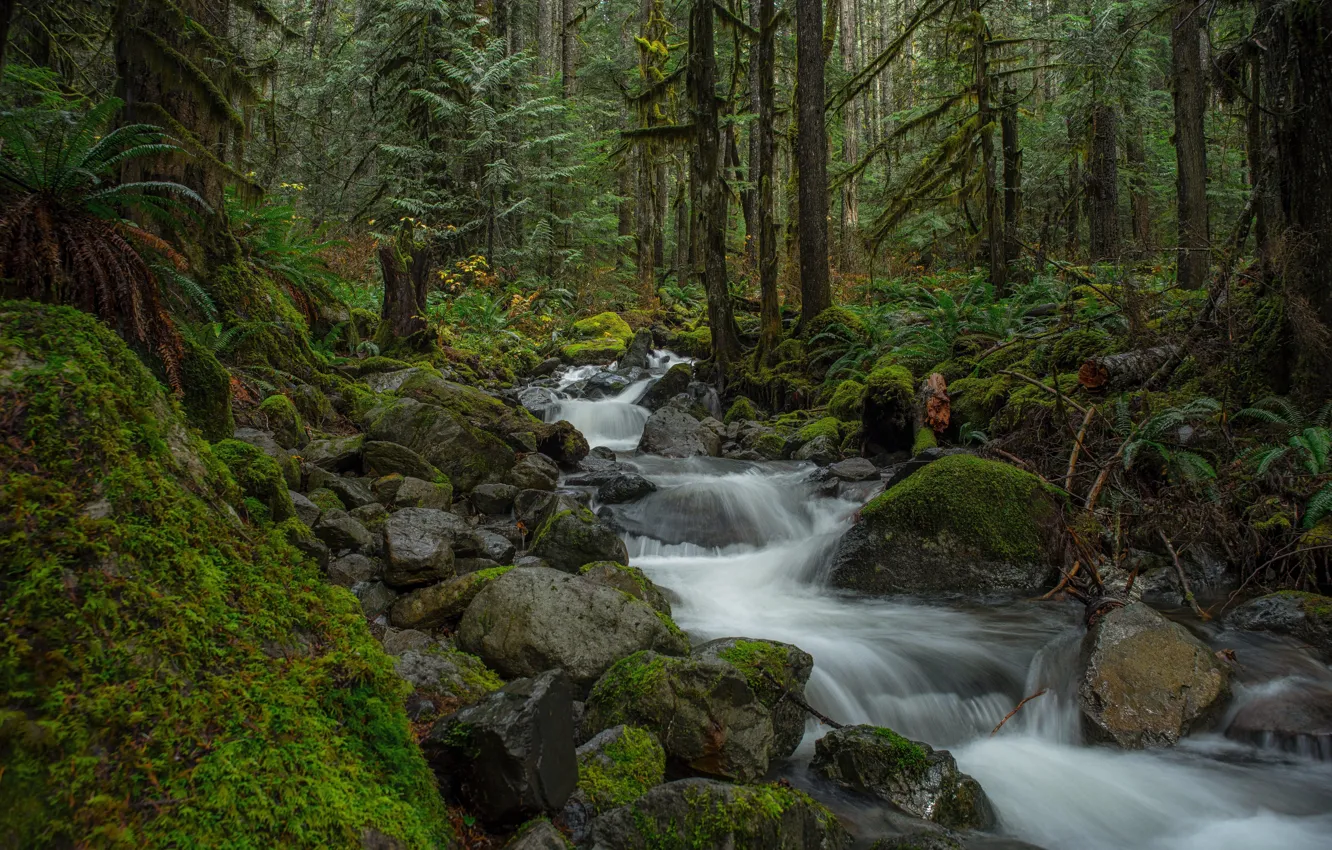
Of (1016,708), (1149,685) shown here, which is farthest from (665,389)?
(1149,685)

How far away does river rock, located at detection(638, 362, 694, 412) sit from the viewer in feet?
46.2

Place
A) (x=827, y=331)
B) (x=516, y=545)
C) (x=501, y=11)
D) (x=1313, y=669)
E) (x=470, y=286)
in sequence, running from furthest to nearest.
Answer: (x=501, y=11)
(x=470, y=286)
(x=827, y=331)
(x=516, y=545)
(x=1313, y=669)

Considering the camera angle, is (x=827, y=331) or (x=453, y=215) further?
(x=453, y=215)

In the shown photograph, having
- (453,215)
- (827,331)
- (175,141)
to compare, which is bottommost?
(827,331)

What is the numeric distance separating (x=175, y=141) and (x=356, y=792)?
5.66 metres

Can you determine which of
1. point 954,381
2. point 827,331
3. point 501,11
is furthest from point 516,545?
point 501,11

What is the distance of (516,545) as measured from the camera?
6.05 metres

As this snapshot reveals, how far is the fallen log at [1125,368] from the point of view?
7.64 m

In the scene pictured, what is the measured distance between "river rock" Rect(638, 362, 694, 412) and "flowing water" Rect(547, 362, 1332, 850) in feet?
20.6

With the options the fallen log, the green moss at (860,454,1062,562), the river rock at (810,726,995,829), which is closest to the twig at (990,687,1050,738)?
the river rock at (810,726,995,829)

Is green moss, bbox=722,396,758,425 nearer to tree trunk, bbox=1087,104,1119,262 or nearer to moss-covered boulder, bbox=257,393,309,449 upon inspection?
moss-covered boulder, bbox=257,393,309,449

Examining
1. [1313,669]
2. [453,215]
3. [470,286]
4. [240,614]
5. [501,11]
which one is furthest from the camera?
[501,11]

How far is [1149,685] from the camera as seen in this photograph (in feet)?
14.2

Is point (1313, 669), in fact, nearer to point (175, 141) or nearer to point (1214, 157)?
point (175, 141)
